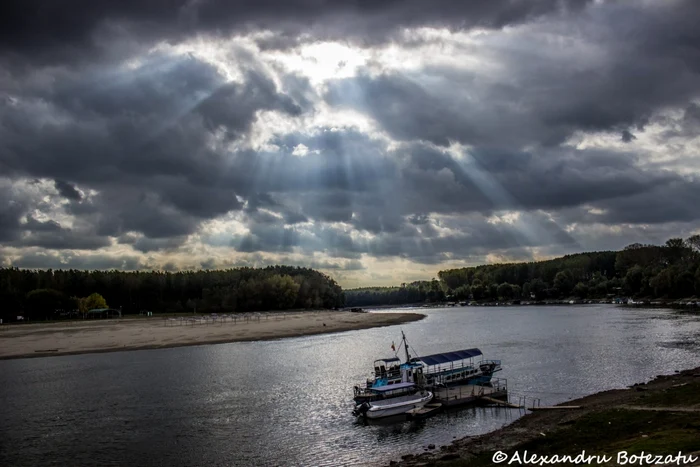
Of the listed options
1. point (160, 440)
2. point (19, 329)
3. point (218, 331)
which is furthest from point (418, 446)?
point (19, 329)

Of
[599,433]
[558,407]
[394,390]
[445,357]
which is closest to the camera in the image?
[599,433]

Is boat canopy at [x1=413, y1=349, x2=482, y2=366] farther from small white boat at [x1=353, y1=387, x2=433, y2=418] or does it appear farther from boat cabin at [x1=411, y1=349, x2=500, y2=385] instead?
small white boat at [x1=353, y1=387, x2=433, y2=418]

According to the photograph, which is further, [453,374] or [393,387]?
[453,374]

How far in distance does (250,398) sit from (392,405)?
1596 cm

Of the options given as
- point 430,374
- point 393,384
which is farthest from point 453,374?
point 393,384

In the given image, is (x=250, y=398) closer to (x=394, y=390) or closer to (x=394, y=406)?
(x=394, y=390)

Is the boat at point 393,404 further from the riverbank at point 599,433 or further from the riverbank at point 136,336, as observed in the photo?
the riverbank at point 136,336

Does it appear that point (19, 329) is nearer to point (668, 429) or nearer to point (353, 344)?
point (353, 344)

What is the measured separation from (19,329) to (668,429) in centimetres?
14912

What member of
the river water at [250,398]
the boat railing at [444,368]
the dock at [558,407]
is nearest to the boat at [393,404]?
the river water at [250,398]

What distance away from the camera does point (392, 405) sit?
48.3m

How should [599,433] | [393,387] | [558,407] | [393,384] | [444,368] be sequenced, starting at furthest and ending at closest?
[444,368], [393,384], [393,387], [558,407], [599,433]

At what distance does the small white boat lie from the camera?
47.4 m

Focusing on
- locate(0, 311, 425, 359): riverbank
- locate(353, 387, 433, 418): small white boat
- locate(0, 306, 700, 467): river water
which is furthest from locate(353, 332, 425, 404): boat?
locate(0, 311, 425, 359): riverbank
